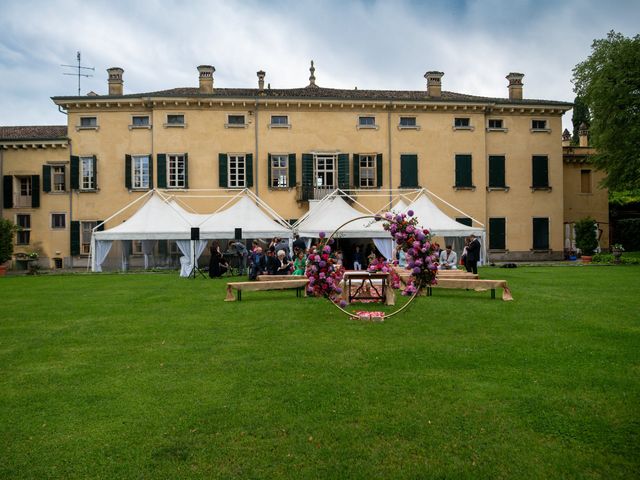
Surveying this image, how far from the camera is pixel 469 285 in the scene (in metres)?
12.2

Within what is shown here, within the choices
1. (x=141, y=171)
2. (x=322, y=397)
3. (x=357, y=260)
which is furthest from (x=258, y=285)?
(x=141, y=171)

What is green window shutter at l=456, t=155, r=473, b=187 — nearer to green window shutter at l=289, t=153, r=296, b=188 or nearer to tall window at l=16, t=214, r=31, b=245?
green window shutter at l=289, t=153, r=296, b=188

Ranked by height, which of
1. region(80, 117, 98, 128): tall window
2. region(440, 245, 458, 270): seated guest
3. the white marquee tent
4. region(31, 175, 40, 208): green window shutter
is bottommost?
region(440, 245, 458, 270): seated guest

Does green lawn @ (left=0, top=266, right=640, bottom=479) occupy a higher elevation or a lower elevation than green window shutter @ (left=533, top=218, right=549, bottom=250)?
lower

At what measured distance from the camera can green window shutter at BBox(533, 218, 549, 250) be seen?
29562 millimetres

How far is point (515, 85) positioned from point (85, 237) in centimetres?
2533

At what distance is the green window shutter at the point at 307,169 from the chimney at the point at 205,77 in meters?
6.41

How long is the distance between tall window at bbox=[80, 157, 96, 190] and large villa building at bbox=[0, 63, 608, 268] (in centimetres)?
5

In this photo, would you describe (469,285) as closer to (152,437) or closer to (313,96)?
(152,437)

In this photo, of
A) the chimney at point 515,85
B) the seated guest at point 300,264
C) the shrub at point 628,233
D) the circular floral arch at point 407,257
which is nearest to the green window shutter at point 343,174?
the chimney at point 515,85

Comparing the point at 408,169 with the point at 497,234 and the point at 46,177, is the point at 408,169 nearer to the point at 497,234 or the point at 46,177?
the point at 497,234

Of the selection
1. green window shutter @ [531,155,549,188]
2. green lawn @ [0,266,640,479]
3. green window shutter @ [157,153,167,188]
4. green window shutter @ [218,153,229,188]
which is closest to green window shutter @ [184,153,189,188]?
green window shutter @ [157,153,167,188]

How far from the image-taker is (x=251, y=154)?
27594 millimetres

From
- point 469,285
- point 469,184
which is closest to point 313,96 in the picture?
point 469,184
